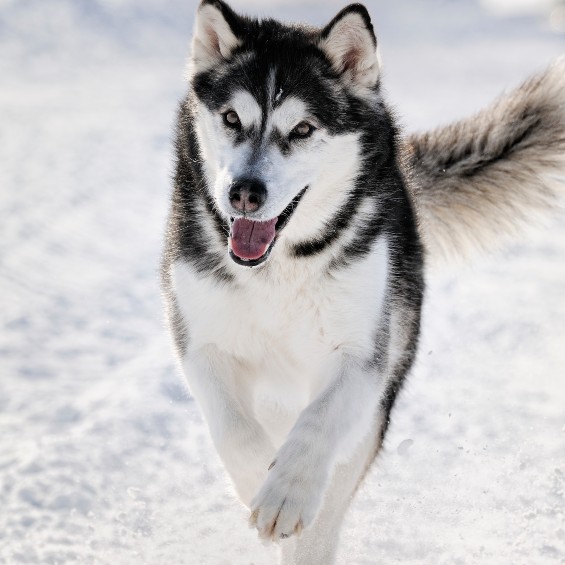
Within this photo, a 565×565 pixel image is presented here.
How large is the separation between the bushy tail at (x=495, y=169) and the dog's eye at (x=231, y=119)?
4.43 ft

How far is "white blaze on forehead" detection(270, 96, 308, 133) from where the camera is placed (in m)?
2.93

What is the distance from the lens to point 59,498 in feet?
12.8

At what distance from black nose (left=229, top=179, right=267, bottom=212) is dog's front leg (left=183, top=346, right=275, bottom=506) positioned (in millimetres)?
612

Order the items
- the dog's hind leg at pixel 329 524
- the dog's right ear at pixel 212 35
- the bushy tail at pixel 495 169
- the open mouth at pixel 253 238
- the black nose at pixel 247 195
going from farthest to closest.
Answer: the bushy tail at pixel 495 169 → the dog's hind leg at pixel 329 524 → the dog's right ear at pixel 212 35 → the open mouth at pixel 253 238 → the black nose at pixel 247 195

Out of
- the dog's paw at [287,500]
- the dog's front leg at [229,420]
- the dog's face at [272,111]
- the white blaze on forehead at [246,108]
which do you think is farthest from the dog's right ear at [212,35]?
the dog's paw at [287,500]

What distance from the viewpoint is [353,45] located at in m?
3.07

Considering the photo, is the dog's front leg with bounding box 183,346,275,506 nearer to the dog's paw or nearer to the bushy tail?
the dog's paw

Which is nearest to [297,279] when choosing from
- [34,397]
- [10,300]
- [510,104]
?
[510,104]

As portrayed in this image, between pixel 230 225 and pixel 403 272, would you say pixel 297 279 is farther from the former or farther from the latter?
pixel 403 272

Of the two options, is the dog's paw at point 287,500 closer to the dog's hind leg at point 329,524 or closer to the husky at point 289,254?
the husky at point 289,254

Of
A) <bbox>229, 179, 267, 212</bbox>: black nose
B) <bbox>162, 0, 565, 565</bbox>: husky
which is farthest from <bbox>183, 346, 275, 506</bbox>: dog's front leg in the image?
<bbox>229, 179, 267, 212</bbox>: black nose

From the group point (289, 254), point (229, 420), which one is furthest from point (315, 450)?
point (289, 254)

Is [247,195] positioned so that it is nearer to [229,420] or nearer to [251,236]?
[251,236]

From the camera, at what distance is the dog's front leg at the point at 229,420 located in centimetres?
296
